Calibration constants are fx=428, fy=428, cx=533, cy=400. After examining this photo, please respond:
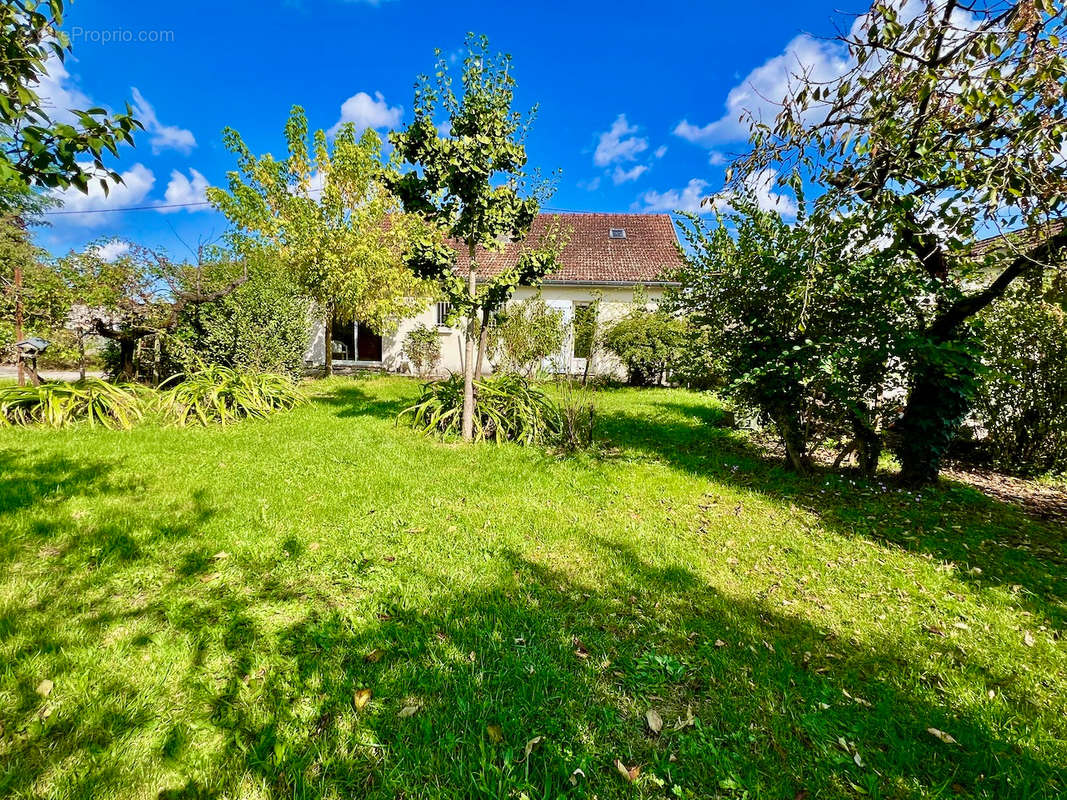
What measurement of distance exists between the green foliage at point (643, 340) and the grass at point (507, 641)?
8.43 m

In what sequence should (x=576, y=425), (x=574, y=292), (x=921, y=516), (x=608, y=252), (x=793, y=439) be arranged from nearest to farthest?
(x=921, y=516)
(x=793, y=439)
(x=576, y=425)
(x=574, y=292)
(x=608, y=252)

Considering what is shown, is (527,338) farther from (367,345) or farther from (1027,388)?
(1027,388)

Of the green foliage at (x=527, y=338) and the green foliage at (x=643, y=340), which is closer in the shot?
the green foliage at (x=527, y=338)

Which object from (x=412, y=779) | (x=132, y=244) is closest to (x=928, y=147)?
(x=412, y=779)

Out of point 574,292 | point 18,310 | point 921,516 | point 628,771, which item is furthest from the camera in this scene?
point 574,292

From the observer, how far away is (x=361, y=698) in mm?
1950

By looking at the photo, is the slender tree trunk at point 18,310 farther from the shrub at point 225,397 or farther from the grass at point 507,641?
the grass at point 507,641

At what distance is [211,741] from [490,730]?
3.68ft

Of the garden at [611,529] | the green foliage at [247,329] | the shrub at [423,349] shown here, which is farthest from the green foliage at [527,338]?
the green foliage at [247,329]

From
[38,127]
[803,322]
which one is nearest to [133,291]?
[38,127]

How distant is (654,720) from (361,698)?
1332 mm

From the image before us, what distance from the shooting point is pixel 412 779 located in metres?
1.62

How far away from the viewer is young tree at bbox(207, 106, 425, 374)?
1130 centimetres

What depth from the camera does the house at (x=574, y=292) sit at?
596 inches
